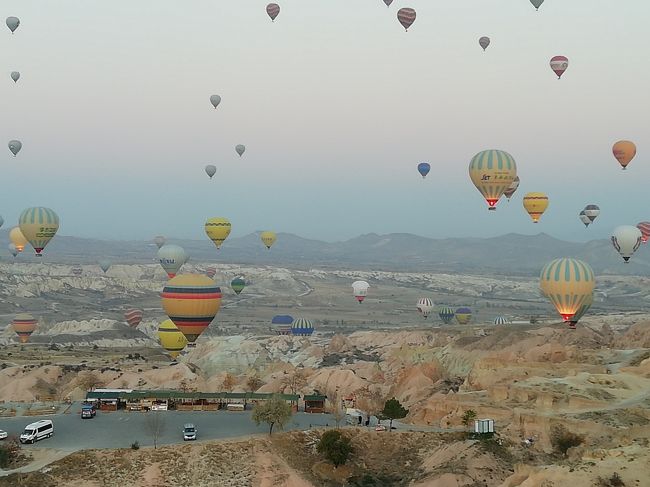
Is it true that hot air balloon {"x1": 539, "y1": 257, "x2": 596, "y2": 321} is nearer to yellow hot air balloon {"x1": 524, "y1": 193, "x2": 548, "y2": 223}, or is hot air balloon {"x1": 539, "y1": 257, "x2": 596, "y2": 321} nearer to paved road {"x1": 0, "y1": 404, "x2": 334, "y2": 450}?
paved road {"x1": 0, "y1": 404, "x2": 334, "y2": 450}

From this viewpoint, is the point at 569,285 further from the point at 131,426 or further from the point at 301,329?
the point at 301,329

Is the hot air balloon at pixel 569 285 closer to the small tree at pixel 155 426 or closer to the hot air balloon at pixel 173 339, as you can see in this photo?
the small tree at pixel 155 426

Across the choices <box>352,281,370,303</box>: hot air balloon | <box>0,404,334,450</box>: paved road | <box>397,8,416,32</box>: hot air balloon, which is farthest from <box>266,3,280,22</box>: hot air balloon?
<box>352,281,370,303</box>: hot air balloon

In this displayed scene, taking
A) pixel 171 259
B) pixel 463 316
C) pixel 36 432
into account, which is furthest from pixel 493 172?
pixel 463 316

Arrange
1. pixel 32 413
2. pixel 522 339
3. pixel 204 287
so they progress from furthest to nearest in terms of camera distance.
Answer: pixel 522 339
pixel 204 287
pixel 32 413

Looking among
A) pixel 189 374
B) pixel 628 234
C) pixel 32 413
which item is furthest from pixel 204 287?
pixel 628 234

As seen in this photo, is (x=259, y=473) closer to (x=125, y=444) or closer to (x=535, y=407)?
(x=125, y=444)

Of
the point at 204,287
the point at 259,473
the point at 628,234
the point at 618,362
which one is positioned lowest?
the point at 259,473
